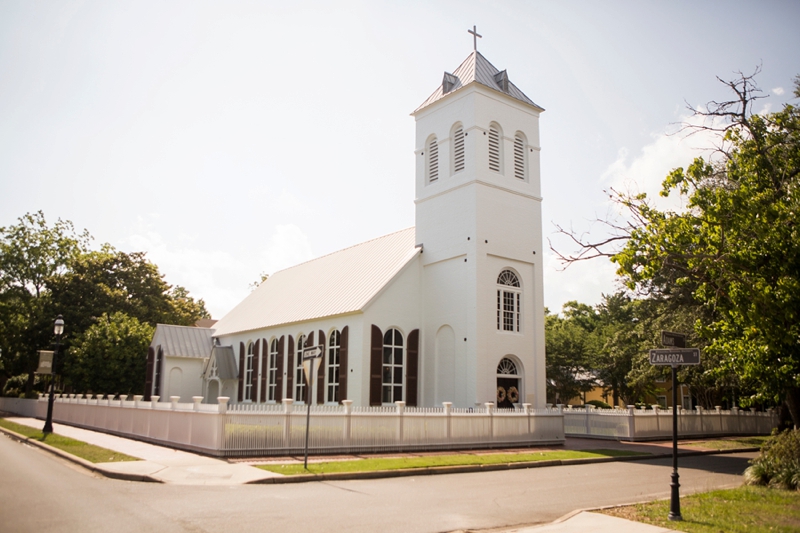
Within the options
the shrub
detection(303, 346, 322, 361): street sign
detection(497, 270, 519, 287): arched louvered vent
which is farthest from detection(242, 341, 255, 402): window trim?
the shrub

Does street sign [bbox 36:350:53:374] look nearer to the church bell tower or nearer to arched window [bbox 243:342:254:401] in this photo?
arched window [bbox 243:342:254:401]

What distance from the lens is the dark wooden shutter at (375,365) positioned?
27609 millimetres

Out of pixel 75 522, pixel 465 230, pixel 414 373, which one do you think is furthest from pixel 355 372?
pixel 75 522

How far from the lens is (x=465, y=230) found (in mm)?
29219

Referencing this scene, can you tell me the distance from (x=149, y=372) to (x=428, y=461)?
31.3 metres

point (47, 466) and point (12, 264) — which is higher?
point (12, 264)

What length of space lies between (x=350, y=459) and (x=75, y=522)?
9564 millimetres

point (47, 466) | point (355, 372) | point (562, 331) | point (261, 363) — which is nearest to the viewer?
point (47, 466)

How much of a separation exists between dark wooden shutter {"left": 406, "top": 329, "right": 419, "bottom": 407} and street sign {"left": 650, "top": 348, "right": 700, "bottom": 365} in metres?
18.4

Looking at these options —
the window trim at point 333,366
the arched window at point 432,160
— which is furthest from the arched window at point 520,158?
the window trim at point 333,366

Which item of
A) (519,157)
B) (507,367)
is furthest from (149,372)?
(519,157)

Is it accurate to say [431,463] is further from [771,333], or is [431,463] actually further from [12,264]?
[12,264]

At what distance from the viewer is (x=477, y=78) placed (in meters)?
30.4

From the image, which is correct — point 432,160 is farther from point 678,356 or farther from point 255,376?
point 678,356
